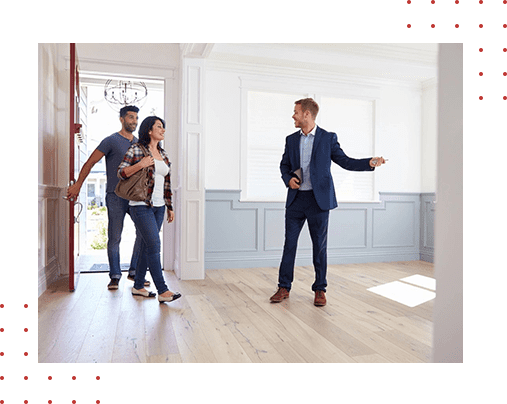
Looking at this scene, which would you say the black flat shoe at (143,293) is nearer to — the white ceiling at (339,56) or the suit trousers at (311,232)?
the suit trousers at (311,232)

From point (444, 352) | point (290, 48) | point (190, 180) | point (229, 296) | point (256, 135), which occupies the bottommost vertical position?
point (229, 296)

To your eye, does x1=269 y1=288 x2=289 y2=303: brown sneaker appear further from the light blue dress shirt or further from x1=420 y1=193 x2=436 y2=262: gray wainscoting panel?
x1=420 y1=193 x2=436 y2=262: gray wainscoting panel

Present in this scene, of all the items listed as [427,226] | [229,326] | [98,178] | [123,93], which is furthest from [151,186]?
[98,178]

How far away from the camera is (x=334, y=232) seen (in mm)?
5047

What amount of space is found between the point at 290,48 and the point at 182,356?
3577 mm

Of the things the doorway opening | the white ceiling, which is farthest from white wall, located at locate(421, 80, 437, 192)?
the doorway opening

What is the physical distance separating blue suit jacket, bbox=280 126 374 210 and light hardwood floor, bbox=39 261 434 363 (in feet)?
2.68

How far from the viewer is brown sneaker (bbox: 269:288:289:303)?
9.95 feet

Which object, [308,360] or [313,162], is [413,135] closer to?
[313,162]

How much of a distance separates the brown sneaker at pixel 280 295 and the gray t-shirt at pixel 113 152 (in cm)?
169

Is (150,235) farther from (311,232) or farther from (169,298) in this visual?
(311,232)

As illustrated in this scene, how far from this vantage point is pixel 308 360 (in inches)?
75.9

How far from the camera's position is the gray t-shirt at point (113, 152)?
3.47 metres
